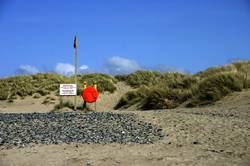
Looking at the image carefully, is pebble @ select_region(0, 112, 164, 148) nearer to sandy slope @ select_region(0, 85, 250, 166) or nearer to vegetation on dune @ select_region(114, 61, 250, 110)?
sandy slope @ select_region(0, 85, 250, 166)

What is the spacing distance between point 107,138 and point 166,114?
3363 mm

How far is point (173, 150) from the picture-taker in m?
9.55

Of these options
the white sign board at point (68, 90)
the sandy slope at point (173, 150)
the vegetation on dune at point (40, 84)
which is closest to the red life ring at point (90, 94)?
the white sign board at point (68, 90)

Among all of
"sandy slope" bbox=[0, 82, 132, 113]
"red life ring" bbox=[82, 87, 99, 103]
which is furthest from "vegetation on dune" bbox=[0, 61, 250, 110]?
"red life ring" bbox=[82, 87, 99, 103]

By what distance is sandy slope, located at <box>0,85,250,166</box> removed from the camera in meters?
8.77

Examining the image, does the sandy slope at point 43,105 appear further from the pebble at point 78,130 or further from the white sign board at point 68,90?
the pebble at point 78,130

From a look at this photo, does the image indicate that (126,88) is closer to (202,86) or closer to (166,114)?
(202,86)

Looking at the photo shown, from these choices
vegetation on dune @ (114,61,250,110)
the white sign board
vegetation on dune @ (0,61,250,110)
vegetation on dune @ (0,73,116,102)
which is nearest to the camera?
vegetation on dune @ (114,61,250,110)

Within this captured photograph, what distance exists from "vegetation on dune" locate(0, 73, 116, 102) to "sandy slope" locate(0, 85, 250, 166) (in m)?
18.1

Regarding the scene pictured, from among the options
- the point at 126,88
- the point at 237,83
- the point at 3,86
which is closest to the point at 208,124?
the point at 237,83

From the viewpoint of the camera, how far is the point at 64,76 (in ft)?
115

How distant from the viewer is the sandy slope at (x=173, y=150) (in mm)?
8773

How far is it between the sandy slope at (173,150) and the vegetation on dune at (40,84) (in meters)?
18.1

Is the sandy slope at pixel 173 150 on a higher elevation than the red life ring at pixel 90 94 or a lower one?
lower
